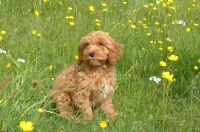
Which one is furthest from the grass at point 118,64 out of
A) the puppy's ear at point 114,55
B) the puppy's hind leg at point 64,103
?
the puppy's ear at point 114,55

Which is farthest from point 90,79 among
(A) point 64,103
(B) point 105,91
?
(A) point 64,103

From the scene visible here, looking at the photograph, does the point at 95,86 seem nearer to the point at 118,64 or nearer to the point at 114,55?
the point at 114,55

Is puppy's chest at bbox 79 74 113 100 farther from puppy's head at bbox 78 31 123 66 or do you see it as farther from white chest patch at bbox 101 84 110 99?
puppy's head at bbox 78 31 123 66

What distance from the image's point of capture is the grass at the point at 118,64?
3305mm

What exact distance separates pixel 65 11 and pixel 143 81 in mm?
2206

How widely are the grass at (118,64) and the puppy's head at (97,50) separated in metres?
0.24

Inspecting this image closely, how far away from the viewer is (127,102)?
392cm

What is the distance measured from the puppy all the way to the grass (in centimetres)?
10

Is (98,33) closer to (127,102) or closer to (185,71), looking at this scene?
(127,102)


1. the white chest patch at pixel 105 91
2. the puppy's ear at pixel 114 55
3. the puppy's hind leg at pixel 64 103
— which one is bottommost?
the puppy's hind leg at pixel 64 103

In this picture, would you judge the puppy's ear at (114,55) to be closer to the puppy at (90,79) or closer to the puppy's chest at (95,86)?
the puppy at (90,79)

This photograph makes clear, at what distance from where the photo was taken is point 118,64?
482cm

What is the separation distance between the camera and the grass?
10.8ft

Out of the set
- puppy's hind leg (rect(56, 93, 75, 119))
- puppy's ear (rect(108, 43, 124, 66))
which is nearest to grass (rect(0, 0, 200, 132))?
puppy's hind leg (rect(56, 93, 75, 119))
